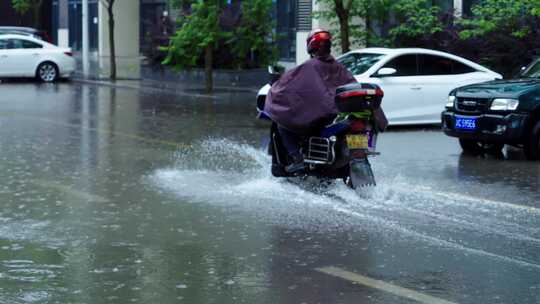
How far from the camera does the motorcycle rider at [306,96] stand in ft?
36.9

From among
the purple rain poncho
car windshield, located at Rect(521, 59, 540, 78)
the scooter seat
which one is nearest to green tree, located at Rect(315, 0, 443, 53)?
car windshield, located at Rect(521, 59, 540, 78)

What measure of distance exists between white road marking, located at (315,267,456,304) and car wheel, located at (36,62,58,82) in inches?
1053

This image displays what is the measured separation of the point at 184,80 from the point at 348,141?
908 inches

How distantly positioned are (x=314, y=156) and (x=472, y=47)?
1474 cm

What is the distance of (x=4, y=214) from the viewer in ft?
32.8

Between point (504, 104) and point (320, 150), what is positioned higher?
point (504, 104)

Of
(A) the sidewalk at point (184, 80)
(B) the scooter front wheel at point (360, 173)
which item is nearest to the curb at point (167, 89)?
(A) the sidewalk at point (184, 80)

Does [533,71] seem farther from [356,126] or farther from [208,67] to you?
[208,67]

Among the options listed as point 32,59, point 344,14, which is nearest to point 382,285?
point 344,14

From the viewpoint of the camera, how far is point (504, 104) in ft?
49.4

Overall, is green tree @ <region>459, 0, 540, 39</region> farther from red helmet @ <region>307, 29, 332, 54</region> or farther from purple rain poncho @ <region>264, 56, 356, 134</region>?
purple rain poncho @ <region>264, 56, 356, 134</region>

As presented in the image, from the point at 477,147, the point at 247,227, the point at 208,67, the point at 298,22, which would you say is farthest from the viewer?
the point at 298,22

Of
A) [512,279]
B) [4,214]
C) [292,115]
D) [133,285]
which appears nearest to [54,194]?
[4,214]

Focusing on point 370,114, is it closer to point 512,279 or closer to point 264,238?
point 264,238
